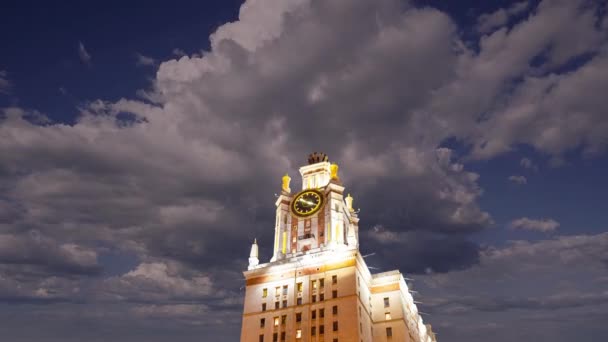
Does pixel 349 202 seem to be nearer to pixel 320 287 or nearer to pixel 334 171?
pixel 334 171

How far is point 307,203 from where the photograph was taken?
356ft

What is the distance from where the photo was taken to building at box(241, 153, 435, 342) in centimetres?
8712

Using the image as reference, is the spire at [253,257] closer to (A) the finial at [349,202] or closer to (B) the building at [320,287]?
(B) the building at [320,287]

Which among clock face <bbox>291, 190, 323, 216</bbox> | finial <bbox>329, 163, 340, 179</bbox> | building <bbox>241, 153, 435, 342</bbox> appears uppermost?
finial <bbox>329, 163, 340, 179</bbox>

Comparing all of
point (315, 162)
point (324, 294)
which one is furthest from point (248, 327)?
point (315, 162)

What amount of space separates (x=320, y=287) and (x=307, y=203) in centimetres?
2240

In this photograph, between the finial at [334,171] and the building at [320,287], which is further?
the finial at [334,171]

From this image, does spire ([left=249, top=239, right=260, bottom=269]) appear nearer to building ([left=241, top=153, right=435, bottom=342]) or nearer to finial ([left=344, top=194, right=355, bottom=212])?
building ([left=241, top=153, right=435, bottom=342])

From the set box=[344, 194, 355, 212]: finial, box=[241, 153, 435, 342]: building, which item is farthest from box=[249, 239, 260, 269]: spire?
box=[344, 194, 355, 212]: finial

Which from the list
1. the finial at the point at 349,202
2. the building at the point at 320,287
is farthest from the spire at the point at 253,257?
the finial at the point at 349,202

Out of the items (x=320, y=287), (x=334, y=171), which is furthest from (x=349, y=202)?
(x=320, y=287)

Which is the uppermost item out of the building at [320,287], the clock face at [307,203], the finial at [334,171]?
the finial at [334,171]

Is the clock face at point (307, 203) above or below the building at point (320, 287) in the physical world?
above

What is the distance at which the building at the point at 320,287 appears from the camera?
8712cm
